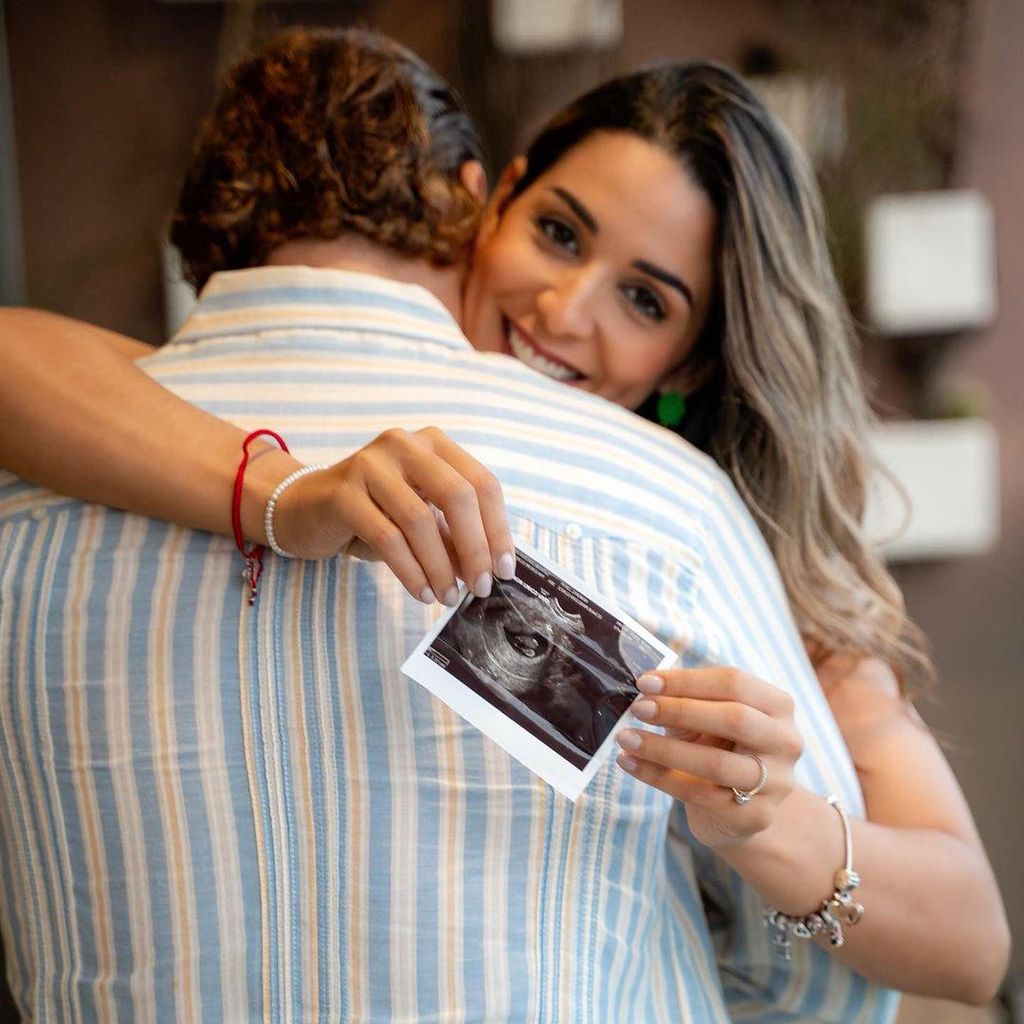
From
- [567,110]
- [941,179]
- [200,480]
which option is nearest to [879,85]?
[941,179]

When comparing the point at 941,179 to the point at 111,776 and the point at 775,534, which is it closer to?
the point at 775,534

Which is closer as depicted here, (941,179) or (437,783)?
(437,783)

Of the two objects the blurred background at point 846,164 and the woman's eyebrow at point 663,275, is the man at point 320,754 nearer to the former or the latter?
the woman's eyebrow at point 663,275

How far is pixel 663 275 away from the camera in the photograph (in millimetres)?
1436

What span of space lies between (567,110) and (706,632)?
2.94 feet

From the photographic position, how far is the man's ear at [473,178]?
119 cm

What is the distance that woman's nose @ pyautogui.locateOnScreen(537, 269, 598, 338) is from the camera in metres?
1.43

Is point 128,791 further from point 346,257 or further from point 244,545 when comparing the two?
point 346,257

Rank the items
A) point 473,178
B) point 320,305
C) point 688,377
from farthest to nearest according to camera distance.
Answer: point 688,377, point 473,178, point 320,305

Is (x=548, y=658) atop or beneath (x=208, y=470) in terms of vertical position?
beneath

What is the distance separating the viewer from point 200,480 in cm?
87

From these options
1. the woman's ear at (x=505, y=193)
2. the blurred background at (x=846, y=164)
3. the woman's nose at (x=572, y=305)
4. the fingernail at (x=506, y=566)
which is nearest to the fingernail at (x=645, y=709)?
the fingernail at (x=506, y=566)

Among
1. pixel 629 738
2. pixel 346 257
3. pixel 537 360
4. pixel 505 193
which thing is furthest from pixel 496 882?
pixel 505 193

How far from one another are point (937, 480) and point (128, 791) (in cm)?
207
